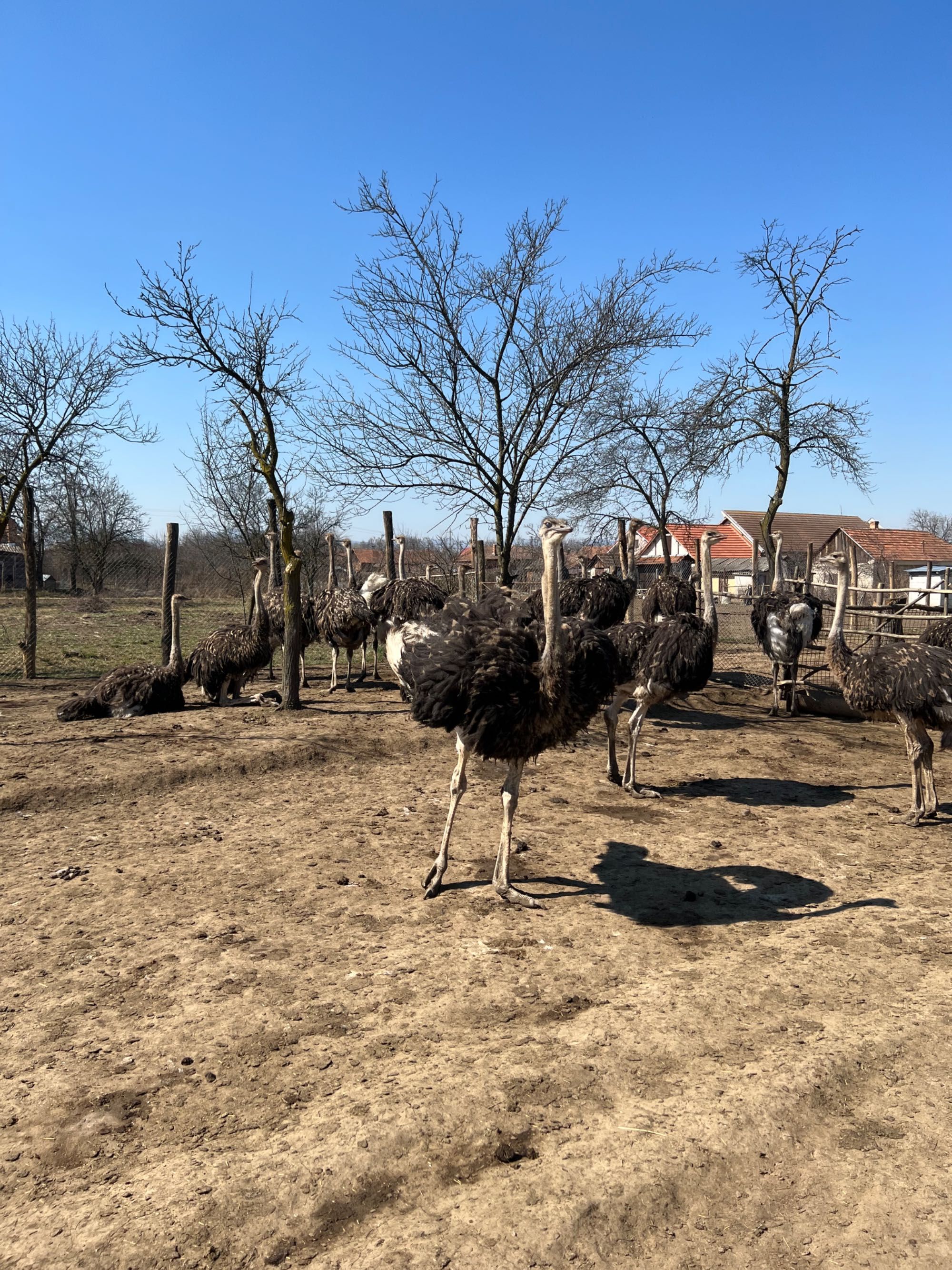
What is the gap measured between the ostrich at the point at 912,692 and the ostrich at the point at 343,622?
6.25 m

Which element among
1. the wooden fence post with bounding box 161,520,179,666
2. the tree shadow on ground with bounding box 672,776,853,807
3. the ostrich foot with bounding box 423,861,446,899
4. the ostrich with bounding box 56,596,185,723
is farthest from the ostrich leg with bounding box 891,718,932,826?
the wooden fence post with bounding box 161,520,179,666

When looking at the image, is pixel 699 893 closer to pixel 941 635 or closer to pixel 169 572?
pixel 941 635

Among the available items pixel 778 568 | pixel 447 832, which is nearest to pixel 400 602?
pixel 778 568

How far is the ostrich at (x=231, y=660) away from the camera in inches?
402

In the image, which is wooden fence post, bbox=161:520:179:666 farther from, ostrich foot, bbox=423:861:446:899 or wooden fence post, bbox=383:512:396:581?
ostrich foot, bbox=423:861:446:899

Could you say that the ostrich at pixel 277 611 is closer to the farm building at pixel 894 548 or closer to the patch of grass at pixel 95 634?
the patch of grass at pixel 95 634

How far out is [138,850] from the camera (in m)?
5.81

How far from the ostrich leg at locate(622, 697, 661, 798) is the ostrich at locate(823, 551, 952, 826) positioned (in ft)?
5.37

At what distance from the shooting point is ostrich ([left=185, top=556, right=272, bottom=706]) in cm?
1020

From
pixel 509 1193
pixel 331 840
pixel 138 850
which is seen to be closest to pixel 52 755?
pixel 138 850

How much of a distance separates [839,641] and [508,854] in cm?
367

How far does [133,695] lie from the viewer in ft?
31.0

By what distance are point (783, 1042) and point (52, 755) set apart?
633 cm

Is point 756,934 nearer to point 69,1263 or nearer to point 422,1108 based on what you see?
point 422,1108
